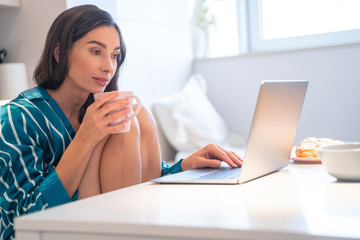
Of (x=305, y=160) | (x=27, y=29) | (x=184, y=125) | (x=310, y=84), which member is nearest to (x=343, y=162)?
(x=305, y=160)

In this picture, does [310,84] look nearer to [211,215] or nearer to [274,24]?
[274,24]

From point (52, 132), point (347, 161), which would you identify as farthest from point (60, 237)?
point (52, 132)

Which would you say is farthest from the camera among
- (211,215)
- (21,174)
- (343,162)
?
(21,174)

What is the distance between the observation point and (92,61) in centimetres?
136

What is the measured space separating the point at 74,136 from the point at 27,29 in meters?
1.05

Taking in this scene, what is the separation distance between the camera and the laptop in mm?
874

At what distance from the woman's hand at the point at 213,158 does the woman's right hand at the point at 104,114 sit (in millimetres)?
240

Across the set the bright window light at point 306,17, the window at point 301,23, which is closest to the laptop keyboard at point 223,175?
the window at point 301,23

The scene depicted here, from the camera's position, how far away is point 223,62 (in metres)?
3.21

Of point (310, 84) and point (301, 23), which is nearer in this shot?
point (310, 84)

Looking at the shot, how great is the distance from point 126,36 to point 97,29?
1.32 metres

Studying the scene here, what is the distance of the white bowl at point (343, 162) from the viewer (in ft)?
2.78

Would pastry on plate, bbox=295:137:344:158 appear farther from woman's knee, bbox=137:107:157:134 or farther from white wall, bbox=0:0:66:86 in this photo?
white wall, bbox=0:0:66:86

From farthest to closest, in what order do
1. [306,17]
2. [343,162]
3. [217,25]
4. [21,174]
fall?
[217,25]
[306,17]
[21,174]
[343,162]
